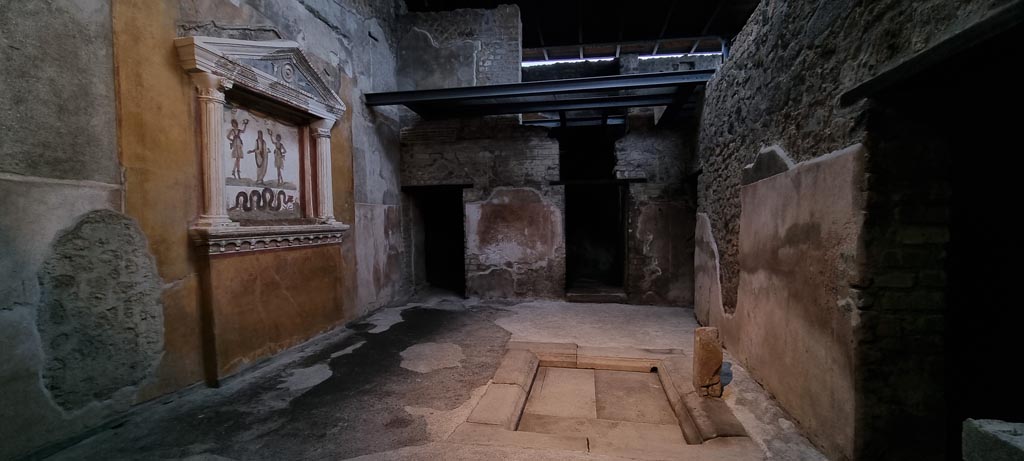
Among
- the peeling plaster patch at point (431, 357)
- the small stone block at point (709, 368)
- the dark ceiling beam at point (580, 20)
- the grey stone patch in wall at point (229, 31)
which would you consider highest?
the dark ceiling beam at point (580, 20)

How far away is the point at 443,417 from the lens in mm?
2658

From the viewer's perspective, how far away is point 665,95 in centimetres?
518

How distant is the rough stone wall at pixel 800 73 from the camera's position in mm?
1676

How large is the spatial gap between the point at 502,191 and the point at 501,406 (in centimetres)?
420

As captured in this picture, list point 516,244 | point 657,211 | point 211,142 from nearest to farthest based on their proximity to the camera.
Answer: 1. point 211,142
2. point 657,211
3. point 516,244

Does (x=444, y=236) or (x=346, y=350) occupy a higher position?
(x=444, y=236)

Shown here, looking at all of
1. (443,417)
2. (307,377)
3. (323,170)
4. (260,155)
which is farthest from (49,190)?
(443,417)

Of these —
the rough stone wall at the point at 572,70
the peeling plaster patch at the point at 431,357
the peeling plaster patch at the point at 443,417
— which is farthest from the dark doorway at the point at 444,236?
the peeling plaster patch at the point at 443,417

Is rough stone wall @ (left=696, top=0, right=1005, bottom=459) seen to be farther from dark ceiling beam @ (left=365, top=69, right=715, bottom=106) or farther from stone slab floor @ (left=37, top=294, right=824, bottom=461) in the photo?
dark ceiling beam @ (left=365, top=69, right=715, bottom=106)

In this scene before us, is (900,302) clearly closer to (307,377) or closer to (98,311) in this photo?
(307,377)

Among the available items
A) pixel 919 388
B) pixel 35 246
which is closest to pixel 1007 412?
pixel 919 388

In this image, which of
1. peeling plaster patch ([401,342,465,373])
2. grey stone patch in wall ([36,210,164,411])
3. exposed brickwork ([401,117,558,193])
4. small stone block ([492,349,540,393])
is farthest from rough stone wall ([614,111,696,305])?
grey stone patch in wall ([36,210,164,411])

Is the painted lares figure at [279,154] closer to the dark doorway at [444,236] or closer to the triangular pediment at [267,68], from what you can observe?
the triangular pediment at [267,68]

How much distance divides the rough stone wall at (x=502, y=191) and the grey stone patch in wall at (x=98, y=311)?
4188mm
